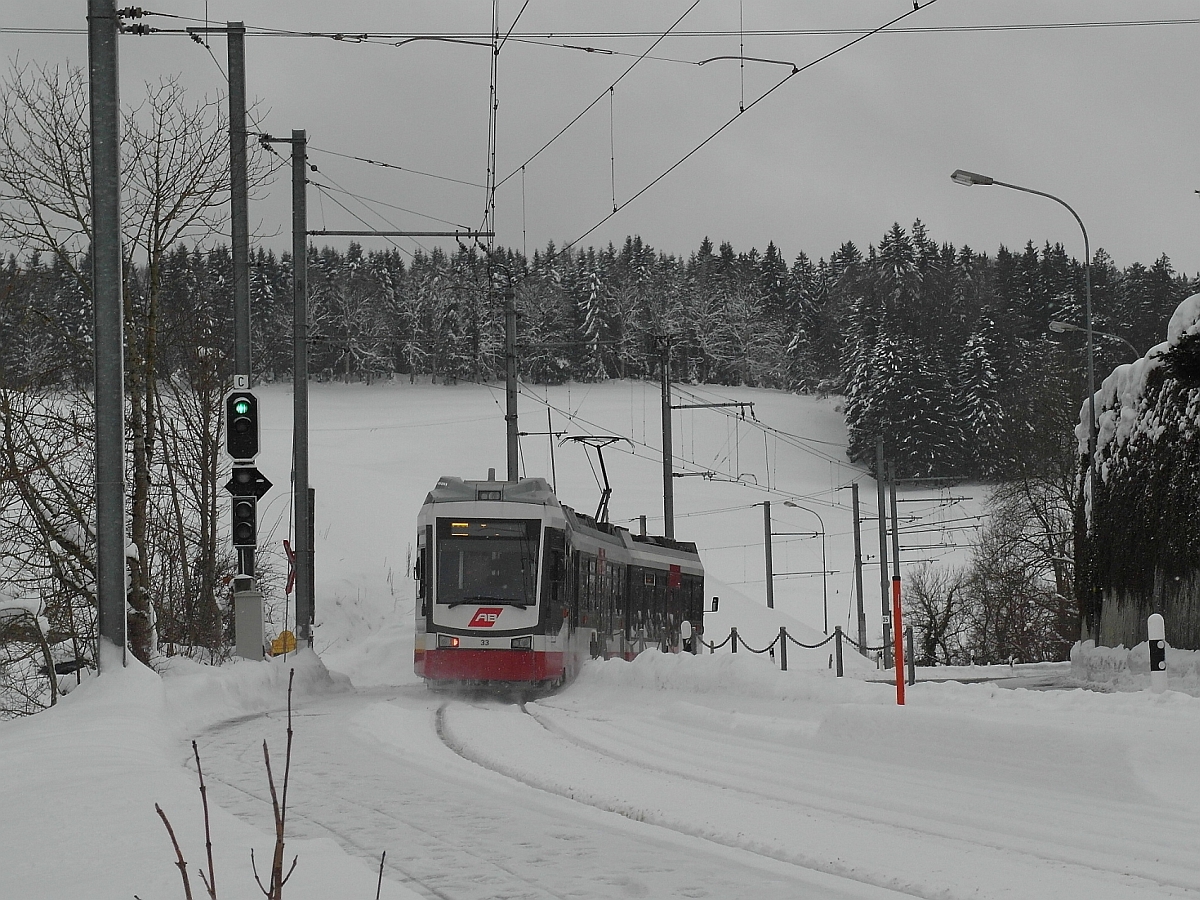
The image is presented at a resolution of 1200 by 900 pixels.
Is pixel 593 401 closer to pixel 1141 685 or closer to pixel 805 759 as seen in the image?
pixel 1141 685

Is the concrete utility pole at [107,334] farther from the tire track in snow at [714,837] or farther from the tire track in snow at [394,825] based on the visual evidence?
the tire track in snow at [714,837]

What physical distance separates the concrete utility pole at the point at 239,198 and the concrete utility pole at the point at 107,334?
17.4ft

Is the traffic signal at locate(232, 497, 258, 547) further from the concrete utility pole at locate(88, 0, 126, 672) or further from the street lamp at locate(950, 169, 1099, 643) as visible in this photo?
the street lamp at locate(950, 169, 1099, 643)

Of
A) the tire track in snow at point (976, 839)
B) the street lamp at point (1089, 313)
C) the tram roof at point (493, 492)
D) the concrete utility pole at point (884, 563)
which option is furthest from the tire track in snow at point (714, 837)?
the concrete utility pole at point (884, 563)

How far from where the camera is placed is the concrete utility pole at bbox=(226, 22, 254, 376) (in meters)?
21.5

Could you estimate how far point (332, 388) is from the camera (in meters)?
134

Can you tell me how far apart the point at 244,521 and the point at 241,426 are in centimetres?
129

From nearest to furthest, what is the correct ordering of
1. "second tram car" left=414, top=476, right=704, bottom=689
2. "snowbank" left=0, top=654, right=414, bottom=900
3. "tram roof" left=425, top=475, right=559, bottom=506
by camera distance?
"snowbank" left=0, top=654, right=414, bottom=900, "second tram car" left=414, top=476, right=704, bottom=689, "tram roof" left=425, top=475, right=559, bottom=506

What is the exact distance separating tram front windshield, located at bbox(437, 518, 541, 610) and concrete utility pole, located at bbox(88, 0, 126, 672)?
26.3ft

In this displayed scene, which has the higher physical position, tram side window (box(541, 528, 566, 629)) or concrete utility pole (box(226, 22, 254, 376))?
concrete utility pole (box(226, 22, 254, 376))

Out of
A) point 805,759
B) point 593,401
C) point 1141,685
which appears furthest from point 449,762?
point 593,401

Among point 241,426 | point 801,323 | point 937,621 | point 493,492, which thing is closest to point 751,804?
point 241,426

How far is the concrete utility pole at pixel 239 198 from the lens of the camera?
2155 centimetres

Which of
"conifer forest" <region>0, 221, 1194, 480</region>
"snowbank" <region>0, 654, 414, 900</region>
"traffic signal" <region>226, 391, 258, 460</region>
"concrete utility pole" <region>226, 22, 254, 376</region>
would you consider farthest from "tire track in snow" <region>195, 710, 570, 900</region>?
"conifer forest" <region>0, 221, 1194, 480</region>
